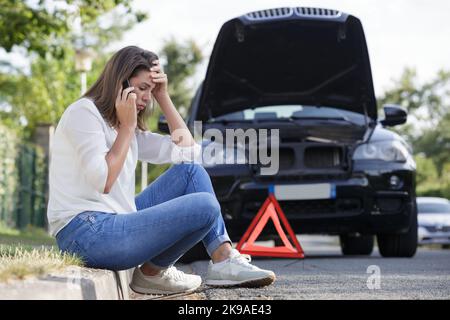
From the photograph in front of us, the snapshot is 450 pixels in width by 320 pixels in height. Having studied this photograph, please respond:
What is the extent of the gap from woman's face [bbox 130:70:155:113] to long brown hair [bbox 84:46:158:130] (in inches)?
0.9

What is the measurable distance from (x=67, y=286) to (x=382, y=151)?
4.34 meters

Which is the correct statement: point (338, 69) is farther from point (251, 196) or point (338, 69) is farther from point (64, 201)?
point (64, 201)

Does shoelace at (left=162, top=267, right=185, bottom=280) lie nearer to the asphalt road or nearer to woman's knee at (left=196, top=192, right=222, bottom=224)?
the asphalt road

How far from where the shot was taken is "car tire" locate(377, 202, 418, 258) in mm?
7168

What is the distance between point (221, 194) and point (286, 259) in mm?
→ 809

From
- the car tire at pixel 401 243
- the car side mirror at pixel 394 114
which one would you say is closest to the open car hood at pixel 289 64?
the car side mirror at pixel 394 114

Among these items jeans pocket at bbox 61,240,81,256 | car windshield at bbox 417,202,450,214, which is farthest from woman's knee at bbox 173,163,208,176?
car windshield at bbox 417,202,450,214

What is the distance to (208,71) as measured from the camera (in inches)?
286

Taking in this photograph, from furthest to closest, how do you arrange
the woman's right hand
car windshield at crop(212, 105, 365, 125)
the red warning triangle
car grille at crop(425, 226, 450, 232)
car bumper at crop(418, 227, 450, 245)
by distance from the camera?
car grille at crop(425, 226, 450, 232), car bumper at crop(418, 227, 450, 245), car windshield at crop(212, 105, 365, 125), the red warning triangle, the woman's right hand

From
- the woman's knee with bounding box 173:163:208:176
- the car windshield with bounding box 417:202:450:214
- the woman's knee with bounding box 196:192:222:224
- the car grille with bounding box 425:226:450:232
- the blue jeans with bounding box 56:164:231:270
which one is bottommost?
the car grille with bounding box 425:226:450:232

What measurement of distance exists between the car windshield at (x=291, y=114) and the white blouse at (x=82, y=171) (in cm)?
347

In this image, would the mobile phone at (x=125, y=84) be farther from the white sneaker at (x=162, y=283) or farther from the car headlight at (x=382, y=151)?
the car headlight at (x=382, y=151)

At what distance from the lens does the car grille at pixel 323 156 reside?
6938 millimetres

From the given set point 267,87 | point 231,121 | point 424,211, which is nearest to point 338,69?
point 267,87
